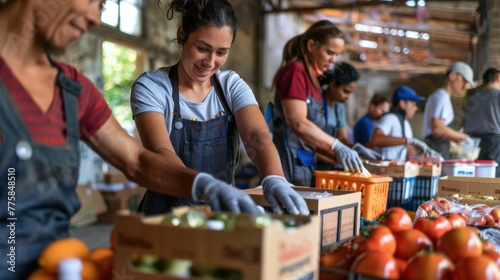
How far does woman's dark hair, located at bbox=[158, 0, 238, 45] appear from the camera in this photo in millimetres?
2061

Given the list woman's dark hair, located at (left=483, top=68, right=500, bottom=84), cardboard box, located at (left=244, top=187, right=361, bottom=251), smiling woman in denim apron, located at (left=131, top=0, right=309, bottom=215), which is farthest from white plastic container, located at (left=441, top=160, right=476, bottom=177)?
smiling woman in denim apron, located at (left=131, top=0, right=309, bottom=215)

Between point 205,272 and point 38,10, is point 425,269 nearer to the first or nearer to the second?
point 205,272

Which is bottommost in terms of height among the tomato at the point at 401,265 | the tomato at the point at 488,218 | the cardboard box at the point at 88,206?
the cardboard box at the point at 88,206

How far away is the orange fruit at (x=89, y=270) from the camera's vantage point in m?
1.27

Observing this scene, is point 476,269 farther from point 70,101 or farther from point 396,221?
Answer: point 70,101

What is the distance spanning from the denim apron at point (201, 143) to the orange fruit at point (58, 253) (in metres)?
0.76

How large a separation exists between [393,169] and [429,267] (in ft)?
6.75

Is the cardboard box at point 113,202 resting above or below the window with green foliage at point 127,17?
below

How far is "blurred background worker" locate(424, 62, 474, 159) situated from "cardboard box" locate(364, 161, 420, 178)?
133 cm

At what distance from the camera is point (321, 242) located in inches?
71.8

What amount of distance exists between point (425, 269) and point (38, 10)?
1.14m

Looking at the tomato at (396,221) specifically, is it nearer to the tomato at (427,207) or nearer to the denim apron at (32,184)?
the tomato at (427,207)

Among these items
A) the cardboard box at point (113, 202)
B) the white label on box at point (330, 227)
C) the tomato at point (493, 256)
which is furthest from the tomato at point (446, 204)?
the cardboard box at point (113, 202)

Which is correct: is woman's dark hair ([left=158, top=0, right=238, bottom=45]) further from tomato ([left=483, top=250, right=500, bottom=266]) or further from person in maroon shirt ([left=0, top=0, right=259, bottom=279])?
→ tomato ([left=483, top=250, right=500, bottom=266])
